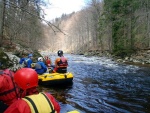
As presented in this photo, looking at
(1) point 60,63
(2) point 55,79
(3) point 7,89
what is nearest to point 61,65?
(1) point 60,63

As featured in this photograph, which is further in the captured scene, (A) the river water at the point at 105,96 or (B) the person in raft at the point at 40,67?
(B) the person in raft at the point at 40,67

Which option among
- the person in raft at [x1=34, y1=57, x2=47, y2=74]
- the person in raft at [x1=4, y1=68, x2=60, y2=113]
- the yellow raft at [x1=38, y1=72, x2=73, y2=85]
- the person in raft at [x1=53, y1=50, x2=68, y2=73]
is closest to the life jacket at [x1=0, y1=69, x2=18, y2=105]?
the person in raft at [x1=4, y1=68, x2=60, y2=113]

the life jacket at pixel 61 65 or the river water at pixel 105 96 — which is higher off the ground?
the life jacket at pixel 61 65

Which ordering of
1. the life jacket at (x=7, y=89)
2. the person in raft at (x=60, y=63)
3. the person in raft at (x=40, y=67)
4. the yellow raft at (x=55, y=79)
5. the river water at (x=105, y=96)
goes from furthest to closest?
the person in raft at (x=60, y=63)
the person in raft at (x=40, y=67)
the yellow raft at (x=55, y=79)
the river water at (x=105, y=96)
the life jacket at (x=7, y=89)

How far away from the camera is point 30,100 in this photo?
2615 mm

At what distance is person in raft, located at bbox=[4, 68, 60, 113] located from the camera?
2.53 m

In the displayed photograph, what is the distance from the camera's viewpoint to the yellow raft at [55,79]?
10.1m

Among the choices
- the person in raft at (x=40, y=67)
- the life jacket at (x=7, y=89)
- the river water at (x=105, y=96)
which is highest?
the life jacket at (x=7, y=89)

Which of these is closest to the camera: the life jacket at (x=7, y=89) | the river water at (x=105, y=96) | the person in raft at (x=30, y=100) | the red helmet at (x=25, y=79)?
the person in raft at (x=30, y=100)

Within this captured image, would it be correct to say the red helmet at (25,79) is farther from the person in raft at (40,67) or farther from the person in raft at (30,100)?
the person in raft at (40,67)

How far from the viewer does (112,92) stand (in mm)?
9133

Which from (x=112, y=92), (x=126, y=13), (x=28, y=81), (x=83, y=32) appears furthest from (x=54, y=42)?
(x=28, y=81)

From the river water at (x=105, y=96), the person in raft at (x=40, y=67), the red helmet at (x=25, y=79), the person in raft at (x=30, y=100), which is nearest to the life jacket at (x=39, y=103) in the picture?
the person in raft at (x=30, y=100)

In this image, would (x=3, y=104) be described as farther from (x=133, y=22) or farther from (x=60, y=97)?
(x=133, y=22)
